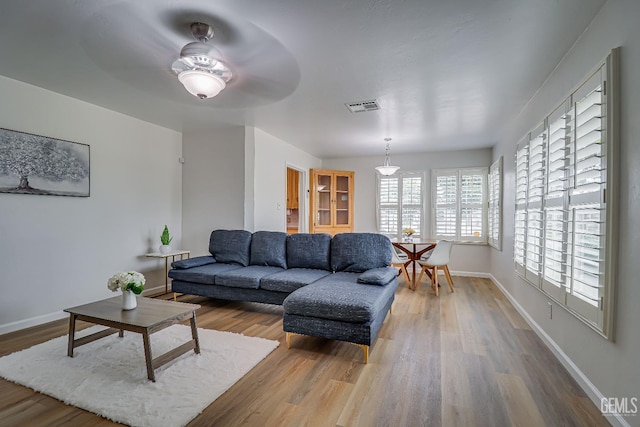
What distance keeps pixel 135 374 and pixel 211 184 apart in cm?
301

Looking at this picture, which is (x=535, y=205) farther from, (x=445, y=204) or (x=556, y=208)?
(x=445, y=204)

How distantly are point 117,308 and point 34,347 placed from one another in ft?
2.87

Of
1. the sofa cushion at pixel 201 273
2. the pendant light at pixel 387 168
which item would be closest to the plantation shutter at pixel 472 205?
the pendant light at pixel 387 168

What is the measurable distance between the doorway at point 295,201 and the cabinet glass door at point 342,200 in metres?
0.84

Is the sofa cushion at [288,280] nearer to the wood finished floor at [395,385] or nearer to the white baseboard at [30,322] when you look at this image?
the wood finished floor at [395,385]

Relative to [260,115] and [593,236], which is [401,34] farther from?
[260,115]

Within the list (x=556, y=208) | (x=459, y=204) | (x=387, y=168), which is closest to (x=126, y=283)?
(x=556, y=208)

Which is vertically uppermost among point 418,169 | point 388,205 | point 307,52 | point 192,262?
point 307,52

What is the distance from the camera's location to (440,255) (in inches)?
182

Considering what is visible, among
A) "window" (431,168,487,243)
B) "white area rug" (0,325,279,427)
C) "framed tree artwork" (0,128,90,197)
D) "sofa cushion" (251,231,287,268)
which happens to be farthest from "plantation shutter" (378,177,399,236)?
"framed tree artwork" (0,128,90,197)

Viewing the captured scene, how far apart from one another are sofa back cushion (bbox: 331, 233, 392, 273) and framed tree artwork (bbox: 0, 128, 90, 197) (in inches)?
123

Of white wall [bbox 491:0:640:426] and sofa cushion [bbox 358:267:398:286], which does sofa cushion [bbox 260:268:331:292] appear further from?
white wall [bbox 491:0:640:426]

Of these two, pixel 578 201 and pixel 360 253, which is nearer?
pixel 578 201

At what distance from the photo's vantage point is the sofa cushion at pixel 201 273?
361 cm
